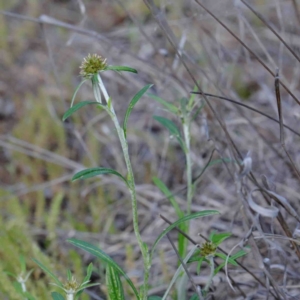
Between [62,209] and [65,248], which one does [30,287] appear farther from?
[62,209]

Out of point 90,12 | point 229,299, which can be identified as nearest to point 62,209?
point 229,299

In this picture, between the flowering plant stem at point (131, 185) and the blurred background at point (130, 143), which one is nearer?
the flowering plant stem at point (131, 185)

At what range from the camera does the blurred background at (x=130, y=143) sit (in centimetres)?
153

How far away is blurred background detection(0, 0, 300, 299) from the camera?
1.53m

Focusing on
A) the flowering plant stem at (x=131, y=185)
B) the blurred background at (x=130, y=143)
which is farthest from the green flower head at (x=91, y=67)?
the blurred background at (x=130, y=143)

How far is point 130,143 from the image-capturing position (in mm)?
2334

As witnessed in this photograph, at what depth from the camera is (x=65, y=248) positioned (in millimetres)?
1745

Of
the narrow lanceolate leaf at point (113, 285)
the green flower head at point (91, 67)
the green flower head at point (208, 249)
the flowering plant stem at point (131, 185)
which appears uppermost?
the green flower head at point (91, 67)

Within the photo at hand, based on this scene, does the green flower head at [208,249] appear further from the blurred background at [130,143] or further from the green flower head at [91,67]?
the green flower head at [91,67]

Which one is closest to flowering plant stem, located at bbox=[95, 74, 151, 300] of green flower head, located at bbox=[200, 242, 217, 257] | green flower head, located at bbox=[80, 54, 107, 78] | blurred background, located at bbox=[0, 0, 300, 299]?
green flower head, located at bbox=[80, 54, 107, 78]

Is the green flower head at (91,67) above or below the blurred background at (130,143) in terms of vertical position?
above

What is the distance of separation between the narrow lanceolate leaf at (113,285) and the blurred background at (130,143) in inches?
11.3

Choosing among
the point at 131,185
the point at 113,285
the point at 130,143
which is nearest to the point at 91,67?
the point at 131,185

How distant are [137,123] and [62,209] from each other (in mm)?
633
